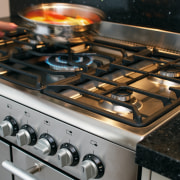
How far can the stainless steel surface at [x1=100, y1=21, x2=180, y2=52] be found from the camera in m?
1.27

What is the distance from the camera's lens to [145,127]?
0.75 metres

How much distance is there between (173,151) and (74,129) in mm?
252

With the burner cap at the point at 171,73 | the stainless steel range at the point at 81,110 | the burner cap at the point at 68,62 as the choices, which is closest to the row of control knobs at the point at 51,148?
the stainless steel range at the point at 81,110

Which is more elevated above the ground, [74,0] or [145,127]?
[74,0]

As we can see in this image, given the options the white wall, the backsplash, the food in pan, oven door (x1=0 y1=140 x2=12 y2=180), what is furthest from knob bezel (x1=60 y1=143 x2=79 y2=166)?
the white wall

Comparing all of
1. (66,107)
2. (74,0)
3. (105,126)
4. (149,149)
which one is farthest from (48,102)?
(74,0)

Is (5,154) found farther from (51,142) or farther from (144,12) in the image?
(144,12)

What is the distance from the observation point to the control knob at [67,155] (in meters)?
0.83

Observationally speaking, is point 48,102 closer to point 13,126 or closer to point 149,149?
point 13,126

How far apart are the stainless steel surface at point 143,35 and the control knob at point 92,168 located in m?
0.61

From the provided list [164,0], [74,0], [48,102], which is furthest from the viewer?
[74,0]

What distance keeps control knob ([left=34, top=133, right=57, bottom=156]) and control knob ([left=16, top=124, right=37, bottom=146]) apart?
0.14 ft

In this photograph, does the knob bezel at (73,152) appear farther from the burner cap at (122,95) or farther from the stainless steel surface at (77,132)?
the burner cap at (122,95)

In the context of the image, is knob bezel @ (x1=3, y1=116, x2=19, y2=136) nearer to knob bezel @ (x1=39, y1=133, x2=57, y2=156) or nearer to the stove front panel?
the stove front panel
